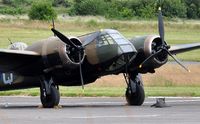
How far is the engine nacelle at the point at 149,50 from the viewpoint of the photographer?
1158 inches

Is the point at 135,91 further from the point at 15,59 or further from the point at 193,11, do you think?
the point at 193,11

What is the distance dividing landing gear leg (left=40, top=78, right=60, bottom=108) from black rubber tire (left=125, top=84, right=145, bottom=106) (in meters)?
2.95

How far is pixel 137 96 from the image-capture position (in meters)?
29.9

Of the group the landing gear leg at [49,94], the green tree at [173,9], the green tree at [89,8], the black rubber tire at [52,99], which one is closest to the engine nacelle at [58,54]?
the landing gear leg at [49,94]

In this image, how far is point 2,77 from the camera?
3100cm

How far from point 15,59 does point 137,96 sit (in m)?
4.82

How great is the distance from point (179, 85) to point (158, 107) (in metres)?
19.3

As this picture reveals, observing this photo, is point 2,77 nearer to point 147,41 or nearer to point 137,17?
point 147,41

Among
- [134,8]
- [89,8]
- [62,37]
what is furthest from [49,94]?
[134,8]

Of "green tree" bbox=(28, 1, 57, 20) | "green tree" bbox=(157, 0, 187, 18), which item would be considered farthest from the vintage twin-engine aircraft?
"green tree" bbox=(157, 0, 187, 18)

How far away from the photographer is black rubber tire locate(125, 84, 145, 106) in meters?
29.9

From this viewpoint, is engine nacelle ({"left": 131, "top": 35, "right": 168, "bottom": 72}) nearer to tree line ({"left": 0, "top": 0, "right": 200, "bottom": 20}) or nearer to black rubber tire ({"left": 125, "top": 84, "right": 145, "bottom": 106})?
black rubber tire ({"left": 125, "top": 84, "right": 145, "bottom": 106})

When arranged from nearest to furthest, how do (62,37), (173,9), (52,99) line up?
(62,37) → (52,99) → (173,9)

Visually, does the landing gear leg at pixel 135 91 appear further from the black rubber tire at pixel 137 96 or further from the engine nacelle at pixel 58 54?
the engine nacelle at pixel 58 54
